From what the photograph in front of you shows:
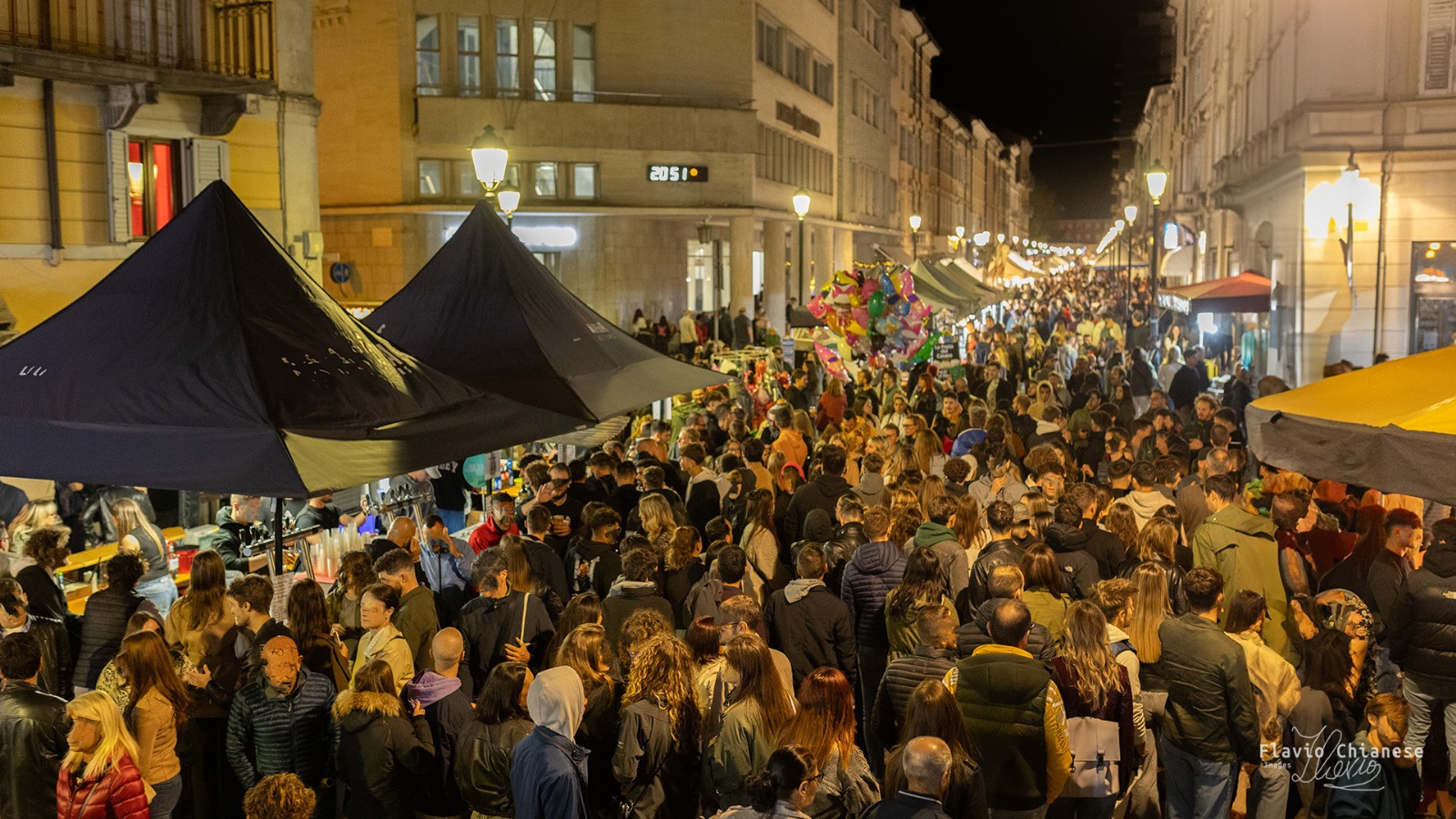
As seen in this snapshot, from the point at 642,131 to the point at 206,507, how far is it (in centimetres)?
2399

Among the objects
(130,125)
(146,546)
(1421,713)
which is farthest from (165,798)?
(130,125)

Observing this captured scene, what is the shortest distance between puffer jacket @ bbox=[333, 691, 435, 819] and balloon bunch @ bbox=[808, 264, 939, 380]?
15168 mm

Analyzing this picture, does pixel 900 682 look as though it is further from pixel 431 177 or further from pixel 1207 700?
pixel 431 177

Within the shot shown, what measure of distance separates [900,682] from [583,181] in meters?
31.9

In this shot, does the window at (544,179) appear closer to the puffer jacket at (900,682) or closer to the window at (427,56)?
the window at (427,56)

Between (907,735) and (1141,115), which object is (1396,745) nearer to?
(907,735)

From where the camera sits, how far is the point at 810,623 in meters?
8.10

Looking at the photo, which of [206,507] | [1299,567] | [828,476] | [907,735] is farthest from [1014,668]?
[206,507]

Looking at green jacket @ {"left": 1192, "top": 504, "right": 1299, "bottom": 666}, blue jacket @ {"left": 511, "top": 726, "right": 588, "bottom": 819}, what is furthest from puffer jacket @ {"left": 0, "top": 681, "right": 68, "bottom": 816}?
green jacket @ {"left": 1192, "top": 504, "right": 1299, "bottom": 666}

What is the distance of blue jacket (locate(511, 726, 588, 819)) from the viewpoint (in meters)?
5.83

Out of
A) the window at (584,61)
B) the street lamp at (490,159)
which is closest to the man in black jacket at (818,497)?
the street lamp at (490,159)

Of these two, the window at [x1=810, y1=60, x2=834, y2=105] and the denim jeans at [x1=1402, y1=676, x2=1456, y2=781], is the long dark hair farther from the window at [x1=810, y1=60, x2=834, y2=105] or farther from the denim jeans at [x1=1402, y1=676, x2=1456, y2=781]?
the window at [x1=810, y1=60, x2=834, y2=105]

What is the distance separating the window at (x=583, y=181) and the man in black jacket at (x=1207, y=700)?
31.6 meters

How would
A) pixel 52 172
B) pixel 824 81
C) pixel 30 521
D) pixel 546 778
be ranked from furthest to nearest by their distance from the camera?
pixel 824 81 → pixel 52 172 → pixel 30 521 → pixel 546 778
